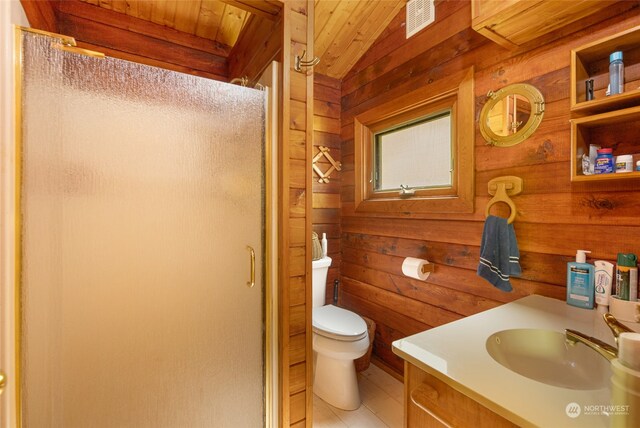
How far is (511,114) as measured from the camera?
138cm

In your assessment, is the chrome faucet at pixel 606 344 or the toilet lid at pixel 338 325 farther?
the toilet lid at pixel 338 325

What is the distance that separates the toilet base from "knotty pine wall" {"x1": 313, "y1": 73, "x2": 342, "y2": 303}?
0.73 meters

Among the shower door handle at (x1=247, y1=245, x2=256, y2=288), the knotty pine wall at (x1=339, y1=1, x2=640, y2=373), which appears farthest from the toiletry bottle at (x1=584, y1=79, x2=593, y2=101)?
the shower door handle at (x1=247, y1=245, x2=256, y2=288)

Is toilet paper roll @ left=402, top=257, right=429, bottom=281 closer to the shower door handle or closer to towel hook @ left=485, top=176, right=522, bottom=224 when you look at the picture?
towel hook @ left=485, top=176, right=522, bottom=224

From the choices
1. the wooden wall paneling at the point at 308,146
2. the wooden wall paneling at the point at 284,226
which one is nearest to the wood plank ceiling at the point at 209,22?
the wooden wall paneling at the point at 308,146

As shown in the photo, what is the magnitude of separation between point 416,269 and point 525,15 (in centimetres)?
129

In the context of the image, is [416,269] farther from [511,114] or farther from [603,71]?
[603,71]

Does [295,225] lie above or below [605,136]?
below

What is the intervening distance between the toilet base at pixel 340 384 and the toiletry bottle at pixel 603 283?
1.22 m

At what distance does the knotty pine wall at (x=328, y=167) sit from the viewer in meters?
2.39

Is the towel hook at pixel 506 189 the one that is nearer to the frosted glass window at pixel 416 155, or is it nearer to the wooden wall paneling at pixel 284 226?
the frosted glass window at pixel 416 155

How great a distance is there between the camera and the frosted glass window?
1791 mm

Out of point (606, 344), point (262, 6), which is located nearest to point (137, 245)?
point (262, 6)

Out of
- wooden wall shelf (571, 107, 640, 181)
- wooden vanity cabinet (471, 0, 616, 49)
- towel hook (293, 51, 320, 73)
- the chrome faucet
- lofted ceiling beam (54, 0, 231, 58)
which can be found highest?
lofted ceiling beam (54, 0, 231, 58)
